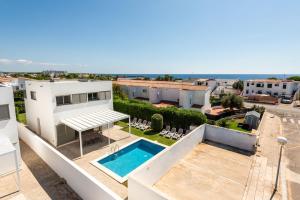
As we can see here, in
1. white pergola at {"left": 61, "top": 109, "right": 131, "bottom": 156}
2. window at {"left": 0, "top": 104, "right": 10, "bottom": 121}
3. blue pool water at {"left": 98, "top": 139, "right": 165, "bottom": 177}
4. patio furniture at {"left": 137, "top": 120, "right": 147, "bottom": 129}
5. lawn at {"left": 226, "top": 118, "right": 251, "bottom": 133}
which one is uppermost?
window at {"left": 0, "top": 104, "right": 10, "bottom": 121}

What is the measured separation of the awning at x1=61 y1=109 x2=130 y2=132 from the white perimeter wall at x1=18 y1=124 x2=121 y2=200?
3038mm

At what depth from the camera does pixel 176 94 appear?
3262 cm

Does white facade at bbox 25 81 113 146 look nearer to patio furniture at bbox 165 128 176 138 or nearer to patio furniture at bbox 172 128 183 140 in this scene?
patio furniture at bbox 165 128 176 138

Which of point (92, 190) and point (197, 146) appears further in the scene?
point (197, 146)

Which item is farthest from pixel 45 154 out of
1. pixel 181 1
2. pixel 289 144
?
pixel 289 144

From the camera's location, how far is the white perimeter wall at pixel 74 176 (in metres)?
8.22

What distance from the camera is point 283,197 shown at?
1008cm

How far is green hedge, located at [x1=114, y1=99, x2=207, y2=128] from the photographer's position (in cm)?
1958

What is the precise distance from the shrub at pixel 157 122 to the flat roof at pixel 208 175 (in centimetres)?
620

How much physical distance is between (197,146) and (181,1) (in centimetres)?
1503

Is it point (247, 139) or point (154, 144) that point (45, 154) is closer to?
point (154, 144)

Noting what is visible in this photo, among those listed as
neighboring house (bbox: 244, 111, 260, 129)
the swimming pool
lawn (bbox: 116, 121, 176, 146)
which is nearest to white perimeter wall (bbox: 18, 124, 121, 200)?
the swimming pool

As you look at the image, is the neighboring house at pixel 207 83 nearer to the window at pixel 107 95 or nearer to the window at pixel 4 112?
the window at pixel 107 95

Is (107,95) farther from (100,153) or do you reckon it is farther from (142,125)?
(100,153)
